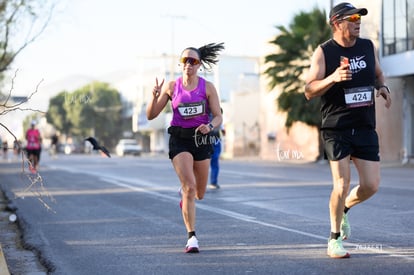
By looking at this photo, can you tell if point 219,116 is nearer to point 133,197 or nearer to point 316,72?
point 316,72

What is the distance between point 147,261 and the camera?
646 centimetres

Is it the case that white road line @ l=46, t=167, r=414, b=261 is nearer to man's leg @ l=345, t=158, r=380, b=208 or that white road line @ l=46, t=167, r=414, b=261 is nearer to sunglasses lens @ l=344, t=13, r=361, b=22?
man's leg @ l=345, t=158, r=380, b=208

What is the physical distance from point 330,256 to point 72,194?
30.3 feet

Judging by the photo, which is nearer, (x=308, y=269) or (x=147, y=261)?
(x=308, y=269)

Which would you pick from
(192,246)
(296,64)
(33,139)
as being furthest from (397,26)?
(192,246)

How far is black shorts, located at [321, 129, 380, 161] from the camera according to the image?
6148mm

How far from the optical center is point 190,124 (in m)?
6.97

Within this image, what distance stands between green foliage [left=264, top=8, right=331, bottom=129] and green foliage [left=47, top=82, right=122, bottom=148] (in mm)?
11971

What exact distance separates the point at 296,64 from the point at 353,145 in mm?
28068

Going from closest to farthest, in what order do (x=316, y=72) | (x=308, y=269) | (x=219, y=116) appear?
1. (x=308, y=269)
2. (x=316, y=72)
3. (x=219, y=116)

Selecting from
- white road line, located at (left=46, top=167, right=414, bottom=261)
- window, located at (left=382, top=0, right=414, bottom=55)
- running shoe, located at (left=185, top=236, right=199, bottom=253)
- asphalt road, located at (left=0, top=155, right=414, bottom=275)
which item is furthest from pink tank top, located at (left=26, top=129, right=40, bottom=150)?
running shoe, located at (left=185, top=236, right=199, bottom=253)

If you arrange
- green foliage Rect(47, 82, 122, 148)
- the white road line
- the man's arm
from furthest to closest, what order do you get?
green foliage Rect(47, 82, 122, 148) → the white road line → the man's arm

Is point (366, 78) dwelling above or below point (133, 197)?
above

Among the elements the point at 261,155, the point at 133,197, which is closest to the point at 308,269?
the point at 133,197
